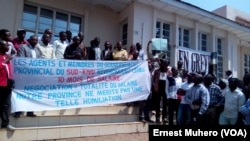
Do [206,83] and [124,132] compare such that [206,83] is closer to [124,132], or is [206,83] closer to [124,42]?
[124,132]

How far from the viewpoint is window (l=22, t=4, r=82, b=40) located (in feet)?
28.2

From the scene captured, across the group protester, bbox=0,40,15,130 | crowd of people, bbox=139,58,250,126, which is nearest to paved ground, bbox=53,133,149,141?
crowd of people, bbox=139,58,250,126

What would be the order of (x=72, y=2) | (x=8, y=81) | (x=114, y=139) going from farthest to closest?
(x=72, y=2) < (x=114, y=139) < (x=8, y=81)

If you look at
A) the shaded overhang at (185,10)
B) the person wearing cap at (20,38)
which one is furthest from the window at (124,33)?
the person wearing cap at (20,38)

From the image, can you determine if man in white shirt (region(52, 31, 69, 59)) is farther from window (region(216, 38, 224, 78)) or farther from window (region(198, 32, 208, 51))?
window (region(216, 38, 224, 78))

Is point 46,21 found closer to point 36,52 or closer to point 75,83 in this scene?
point 36,52

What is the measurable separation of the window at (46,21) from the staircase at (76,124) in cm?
395

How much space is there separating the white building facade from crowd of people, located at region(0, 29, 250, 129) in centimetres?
219

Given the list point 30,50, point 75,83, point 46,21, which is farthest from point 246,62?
point 30,50

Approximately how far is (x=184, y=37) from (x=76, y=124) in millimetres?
7039

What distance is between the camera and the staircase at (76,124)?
196 inches

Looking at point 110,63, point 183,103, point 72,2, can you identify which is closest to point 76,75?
point 110,63

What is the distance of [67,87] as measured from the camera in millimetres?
5645

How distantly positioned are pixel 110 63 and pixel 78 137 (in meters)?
1.88
